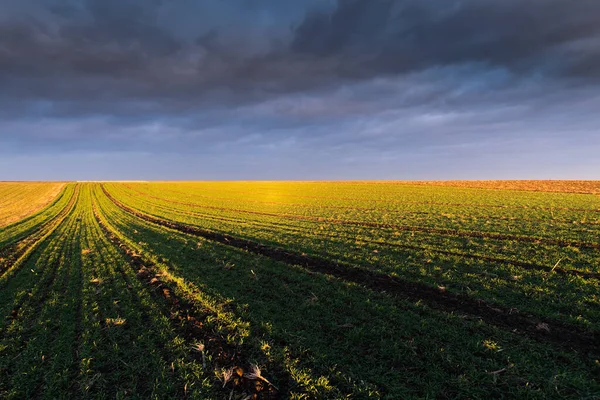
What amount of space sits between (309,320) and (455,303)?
4.89 m

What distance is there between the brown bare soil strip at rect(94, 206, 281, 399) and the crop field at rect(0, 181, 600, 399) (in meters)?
0.04

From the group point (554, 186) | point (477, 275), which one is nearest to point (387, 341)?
point (477, 275)

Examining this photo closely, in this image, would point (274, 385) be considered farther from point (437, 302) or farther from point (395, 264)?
point (395, 264)

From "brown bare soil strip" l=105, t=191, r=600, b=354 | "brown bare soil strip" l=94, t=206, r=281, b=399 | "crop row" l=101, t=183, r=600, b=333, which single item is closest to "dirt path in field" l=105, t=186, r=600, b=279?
"crop row" l=101, t=183, r=600, b=333

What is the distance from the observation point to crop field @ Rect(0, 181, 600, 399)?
18.7 ft

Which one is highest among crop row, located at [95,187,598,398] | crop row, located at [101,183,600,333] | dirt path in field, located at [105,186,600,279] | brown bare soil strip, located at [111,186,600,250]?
brown bare soil strip, located at [111,186,600,250]

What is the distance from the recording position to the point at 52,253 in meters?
16.5

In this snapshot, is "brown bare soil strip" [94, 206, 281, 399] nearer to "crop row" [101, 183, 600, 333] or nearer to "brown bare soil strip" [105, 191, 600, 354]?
"brown bare soil strip" [105, 191, 600, 354]

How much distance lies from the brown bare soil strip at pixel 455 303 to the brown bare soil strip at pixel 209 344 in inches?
214

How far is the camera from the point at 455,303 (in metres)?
8.84

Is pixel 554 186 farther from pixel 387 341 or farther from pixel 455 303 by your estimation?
pixel 387 341

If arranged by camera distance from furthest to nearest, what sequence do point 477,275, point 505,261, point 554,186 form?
point 554,186, point 505,261, point 477,275

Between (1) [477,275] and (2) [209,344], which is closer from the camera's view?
(2) [209,344]

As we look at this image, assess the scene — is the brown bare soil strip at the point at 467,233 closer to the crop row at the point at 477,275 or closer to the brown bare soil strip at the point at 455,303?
the crop row at the point at 477,275
